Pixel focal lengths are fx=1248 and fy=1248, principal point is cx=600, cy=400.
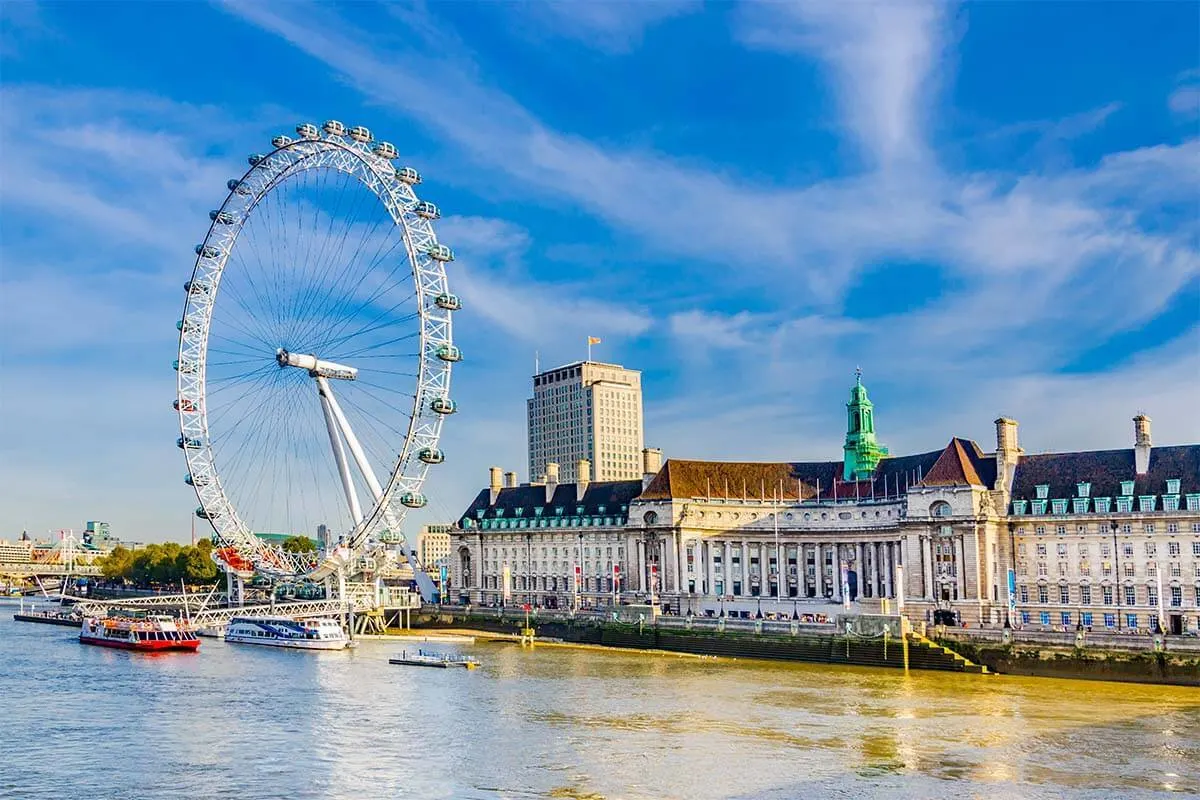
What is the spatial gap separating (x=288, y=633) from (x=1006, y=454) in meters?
55.2

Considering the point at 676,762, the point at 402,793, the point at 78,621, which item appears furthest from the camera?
the point at 78,621

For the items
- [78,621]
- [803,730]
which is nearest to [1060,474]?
[803,730]

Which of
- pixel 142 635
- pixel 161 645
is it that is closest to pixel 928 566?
pixel 161 645

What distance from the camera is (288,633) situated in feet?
310

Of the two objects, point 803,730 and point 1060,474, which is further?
point 1060,474

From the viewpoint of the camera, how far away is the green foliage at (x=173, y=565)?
16512cm

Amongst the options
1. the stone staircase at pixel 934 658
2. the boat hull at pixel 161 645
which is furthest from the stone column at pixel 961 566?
the boat hull at pixel 161 645

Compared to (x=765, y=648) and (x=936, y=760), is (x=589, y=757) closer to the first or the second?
(x=936, y=760)

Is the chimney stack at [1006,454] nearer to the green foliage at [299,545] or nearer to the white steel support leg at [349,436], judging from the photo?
the white steel support leg at [349,436]

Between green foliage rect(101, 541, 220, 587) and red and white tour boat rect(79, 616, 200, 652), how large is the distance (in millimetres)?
63891

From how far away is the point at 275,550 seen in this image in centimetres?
10888

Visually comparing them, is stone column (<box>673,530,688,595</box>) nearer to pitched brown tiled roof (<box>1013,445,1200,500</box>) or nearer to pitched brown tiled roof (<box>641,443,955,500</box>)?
pitched brown tiled roof (<box>641,443,955,500</box>)

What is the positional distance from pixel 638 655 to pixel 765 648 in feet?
29.3

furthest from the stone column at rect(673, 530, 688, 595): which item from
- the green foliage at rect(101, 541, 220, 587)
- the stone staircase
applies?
the green foliage at rect(101, 541, 220, 587)
